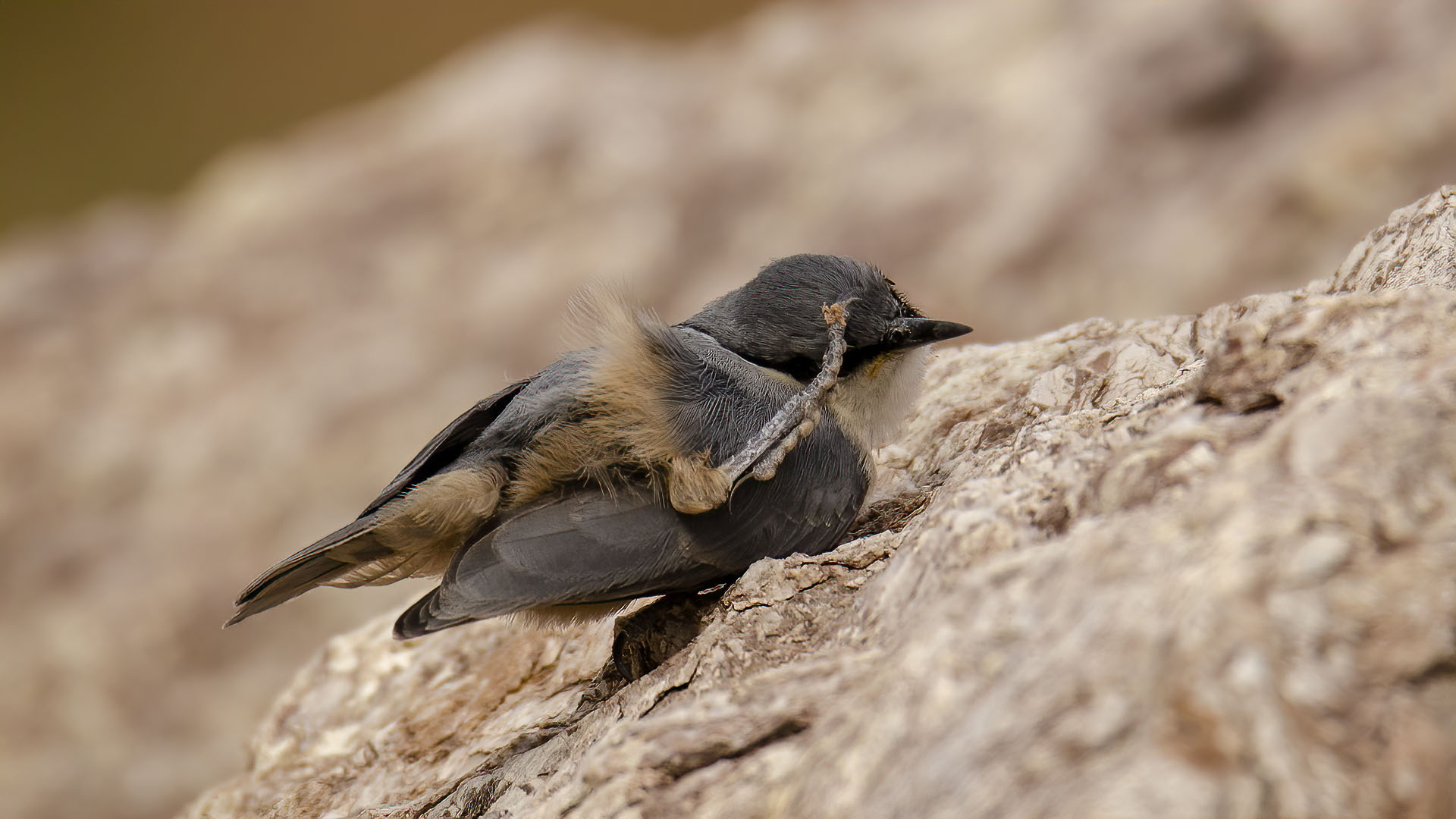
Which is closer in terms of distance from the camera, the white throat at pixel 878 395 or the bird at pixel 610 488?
the bird at pixel 610 488

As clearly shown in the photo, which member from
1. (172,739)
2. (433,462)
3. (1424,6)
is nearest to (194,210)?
(172,739)

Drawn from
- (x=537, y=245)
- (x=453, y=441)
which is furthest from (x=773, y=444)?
(x=537, y=245)

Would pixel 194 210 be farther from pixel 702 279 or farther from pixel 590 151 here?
pixel 702 279

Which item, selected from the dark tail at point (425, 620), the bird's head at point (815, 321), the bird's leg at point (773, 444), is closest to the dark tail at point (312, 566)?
the dark tail at point (425, 620)

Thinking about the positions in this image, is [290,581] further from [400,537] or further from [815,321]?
[815,321]

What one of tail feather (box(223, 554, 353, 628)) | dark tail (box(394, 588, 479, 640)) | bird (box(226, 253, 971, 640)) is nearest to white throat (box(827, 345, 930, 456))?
bird (box(226, 253, 971, 640))

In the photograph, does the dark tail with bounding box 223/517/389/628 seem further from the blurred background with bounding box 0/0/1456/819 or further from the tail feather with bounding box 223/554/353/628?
the blurred background with bounding box 0/0/1456/819

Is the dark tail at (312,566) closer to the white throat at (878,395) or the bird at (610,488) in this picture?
the bird at (610,488)
